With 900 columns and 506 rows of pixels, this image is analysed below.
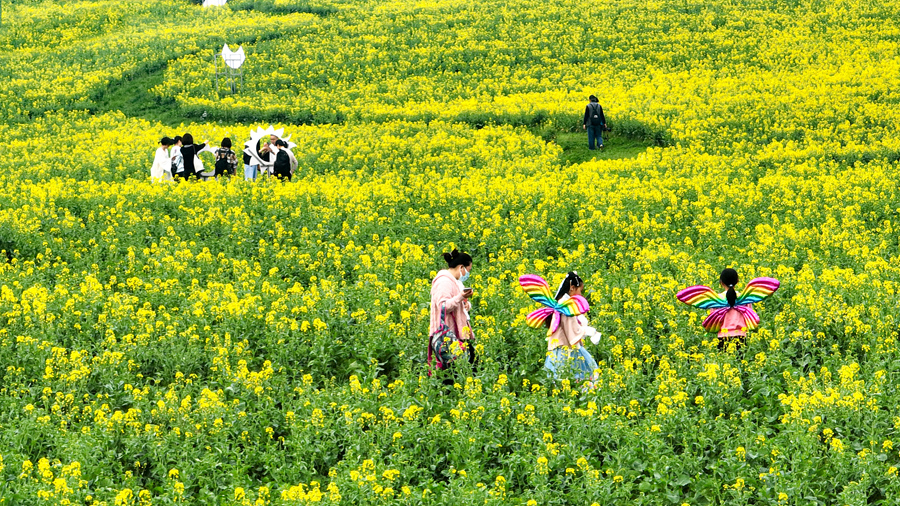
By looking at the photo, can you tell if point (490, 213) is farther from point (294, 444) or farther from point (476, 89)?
point (476, 89)

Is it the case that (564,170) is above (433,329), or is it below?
above

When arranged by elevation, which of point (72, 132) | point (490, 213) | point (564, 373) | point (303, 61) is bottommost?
point (564, 373)

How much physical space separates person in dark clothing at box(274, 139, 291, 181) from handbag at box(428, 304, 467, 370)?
10897mm

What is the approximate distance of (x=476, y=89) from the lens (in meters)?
36.0

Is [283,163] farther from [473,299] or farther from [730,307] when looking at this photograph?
[730,307]

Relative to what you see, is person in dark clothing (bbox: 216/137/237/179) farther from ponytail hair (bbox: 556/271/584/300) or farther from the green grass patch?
ponytail hair (bbox: 556/271/584/300)

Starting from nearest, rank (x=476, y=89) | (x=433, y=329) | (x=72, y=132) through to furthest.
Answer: (x=433, y=329)
(x=72, y=132)
(x=476, y=89)

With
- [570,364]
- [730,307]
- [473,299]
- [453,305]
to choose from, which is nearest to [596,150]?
[473,299]

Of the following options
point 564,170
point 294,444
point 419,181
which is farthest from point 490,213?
point 294,444

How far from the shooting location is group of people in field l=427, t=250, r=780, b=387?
10.3 metres

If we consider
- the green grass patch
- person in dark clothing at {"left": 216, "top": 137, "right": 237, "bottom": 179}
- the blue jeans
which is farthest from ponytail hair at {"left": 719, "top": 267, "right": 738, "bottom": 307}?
the blue jeans

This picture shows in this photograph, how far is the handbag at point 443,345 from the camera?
10734 mm

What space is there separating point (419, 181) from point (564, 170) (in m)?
4.02

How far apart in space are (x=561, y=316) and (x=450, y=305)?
4.16ft
